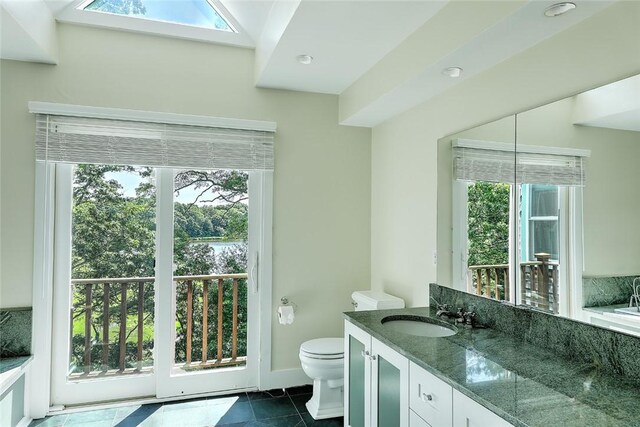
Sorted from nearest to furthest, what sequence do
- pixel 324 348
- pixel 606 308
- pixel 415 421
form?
pixel 606 308, pixel 415 421, pixel 324 348

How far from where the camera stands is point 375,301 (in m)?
2.92

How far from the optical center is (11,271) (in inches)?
107

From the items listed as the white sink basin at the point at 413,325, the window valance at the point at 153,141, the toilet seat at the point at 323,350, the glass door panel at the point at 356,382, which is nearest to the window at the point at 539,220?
the white sink basin at the point at 413,325

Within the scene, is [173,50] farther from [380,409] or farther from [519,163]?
[380,409]

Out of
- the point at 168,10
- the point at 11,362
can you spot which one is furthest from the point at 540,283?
the point at 11,362

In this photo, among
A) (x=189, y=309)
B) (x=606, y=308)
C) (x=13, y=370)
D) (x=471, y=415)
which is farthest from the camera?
(x=189, y=309)

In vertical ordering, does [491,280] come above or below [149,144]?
below

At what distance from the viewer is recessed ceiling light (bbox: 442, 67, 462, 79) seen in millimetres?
2156

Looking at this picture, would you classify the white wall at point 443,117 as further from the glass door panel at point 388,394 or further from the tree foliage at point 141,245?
the tree foliage at point 141,245

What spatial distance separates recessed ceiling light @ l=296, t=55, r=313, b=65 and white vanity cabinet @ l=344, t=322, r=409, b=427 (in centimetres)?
173

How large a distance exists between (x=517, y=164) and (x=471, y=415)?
127cm

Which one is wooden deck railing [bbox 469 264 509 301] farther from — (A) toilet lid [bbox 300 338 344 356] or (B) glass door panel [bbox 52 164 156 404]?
(B) glass door panel [bbox 52 164 156 404]

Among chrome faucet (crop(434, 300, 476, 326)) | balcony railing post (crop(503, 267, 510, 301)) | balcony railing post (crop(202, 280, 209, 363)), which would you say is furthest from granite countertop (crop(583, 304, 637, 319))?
balcony railing post (crop(202, 280, 209, 363))

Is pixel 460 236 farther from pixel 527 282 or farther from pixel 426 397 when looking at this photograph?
pixel 426 397
